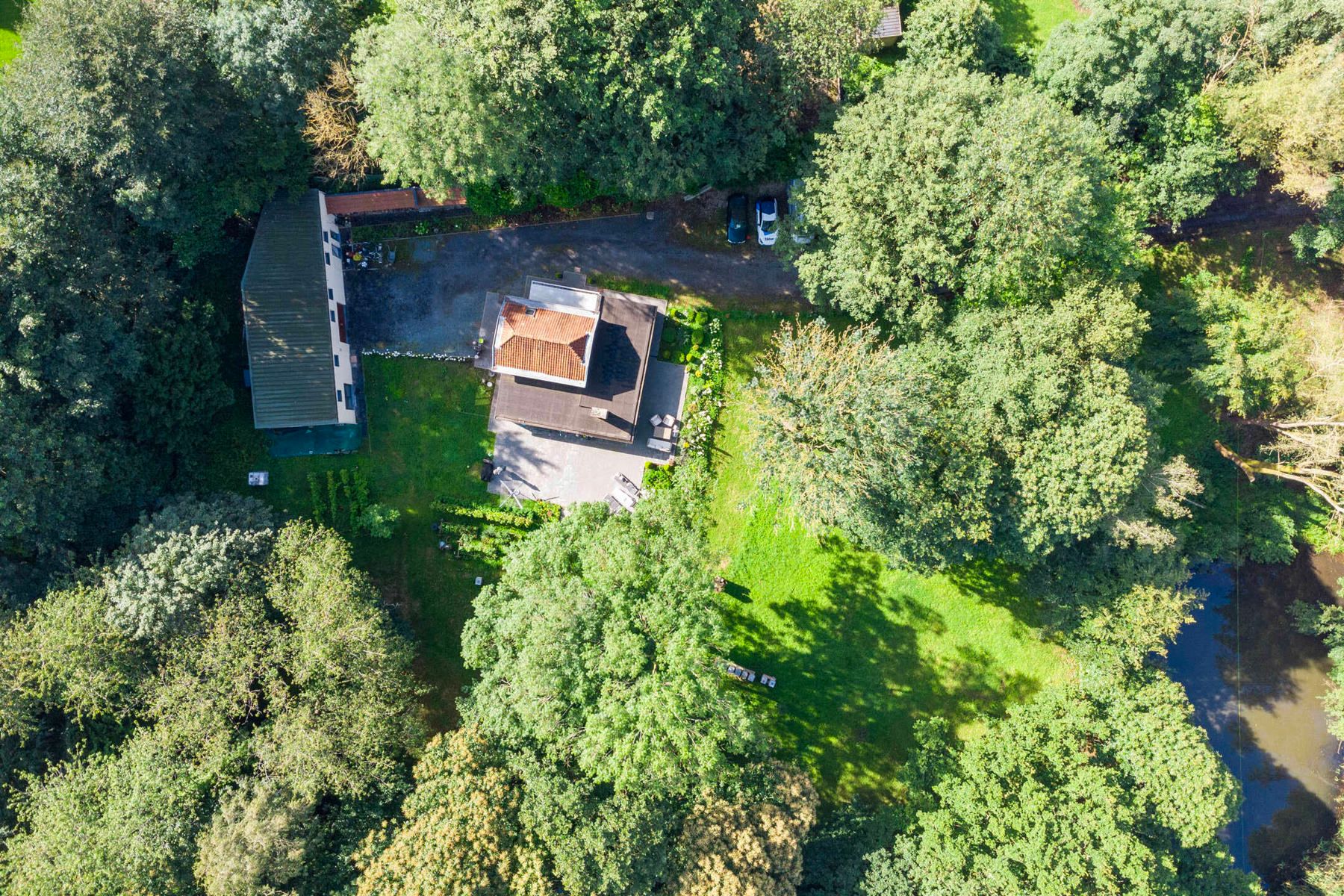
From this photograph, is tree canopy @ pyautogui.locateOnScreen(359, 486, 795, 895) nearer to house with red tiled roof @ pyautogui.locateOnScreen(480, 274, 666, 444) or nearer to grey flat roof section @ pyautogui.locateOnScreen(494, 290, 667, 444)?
grey flat roof section @ pyautogui.locateOnScreen(494, 290, 667, 444)

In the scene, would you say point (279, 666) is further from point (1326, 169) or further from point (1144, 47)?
point (1326, 169)

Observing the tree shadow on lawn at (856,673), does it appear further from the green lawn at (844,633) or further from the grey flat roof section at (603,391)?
the grey flat roof section at (603,391)

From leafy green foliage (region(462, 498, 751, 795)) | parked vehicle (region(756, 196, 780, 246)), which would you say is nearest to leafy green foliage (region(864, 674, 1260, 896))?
leafy green foliage (region(462, 498, 751, 795))

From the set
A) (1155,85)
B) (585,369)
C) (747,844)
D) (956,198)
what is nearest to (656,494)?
(585,369)

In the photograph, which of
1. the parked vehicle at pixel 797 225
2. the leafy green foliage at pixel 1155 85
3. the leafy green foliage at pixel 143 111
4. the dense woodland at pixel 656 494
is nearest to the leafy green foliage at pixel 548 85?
the dense woodland at pixel 656 494

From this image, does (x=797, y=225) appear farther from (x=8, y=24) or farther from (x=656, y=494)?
(x=8, y=24)
